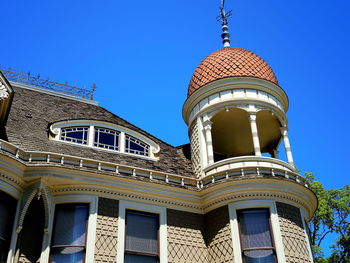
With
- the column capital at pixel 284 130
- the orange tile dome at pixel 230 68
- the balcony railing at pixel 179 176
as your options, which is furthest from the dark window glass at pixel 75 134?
the column capital at pixel 284 130

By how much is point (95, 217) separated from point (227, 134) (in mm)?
9127

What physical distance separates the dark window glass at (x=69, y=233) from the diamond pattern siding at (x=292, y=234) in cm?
656

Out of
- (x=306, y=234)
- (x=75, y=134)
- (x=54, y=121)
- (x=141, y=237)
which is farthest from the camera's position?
(x=54, y=121)

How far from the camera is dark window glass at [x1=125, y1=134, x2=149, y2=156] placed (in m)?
18.2

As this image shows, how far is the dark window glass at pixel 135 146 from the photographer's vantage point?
18250 millimetres

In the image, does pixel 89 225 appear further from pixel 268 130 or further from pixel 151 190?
pixel 268 130

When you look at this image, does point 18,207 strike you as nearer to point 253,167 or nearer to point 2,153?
point 2,153

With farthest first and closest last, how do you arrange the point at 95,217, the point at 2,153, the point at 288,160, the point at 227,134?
the point at 227,134, the point at 288,160, the point at 95,217, the point at 2,153

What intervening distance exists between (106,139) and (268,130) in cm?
762

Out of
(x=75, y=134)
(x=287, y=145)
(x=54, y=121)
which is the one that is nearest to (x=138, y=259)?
(x=75, y=134)

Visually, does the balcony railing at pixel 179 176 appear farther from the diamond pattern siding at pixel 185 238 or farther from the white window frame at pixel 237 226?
the diamond pattern siding at pixel 185 238

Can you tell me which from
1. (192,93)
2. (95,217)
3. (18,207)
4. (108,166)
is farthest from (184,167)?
(18,207)

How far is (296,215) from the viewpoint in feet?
52.3

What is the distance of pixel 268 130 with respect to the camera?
818 inches
